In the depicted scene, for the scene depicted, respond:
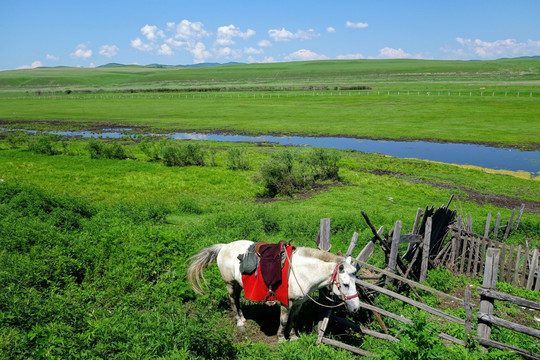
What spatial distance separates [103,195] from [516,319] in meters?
21.2

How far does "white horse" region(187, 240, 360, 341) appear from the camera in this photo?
23.6 ft

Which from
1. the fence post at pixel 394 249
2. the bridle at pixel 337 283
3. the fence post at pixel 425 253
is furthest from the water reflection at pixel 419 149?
the bridle at pixel 337 283

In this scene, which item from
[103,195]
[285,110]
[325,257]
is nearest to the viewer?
[325,257]

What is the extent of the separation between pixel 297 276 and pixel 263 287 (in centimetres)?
81

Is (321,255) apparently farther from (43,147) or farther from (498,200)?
(43,147)

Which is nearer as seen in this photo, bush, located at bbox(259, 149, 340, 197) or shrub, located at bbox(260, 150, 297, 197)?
shrub, located at bbox(260, 150, 297, 197)

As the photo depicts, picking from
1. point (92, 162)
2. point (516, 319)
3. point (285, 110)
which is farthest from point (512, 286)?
point (285, 110)

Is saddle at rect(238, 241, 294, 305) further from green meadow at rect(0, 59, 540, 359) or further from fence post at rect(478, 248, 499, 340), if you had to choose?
fence post at rect(478, 248, 499, 340)

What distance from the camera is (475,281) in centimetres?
1160

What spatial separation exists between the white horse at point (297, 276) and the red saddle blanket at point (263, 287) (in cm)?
10

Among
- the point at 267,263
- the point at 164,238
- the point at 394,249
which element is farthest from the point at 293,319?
the point at 164,238

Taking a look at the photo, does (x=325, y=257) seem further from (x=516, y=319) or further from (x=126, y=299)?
(x=516, y=319)

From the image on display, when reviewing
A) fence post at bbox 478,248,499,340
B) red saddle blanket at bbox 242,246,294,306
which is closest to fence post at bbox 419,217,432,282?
fence post at bbox 478,248,499,340

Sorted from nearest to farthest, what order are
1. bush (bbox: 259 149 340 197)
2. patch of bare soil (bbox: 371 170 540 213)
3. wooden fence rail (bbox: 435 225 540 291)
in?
1. wooden fence rail (bbox: 435 225 540 291)
2. patch of bare soil (bbox: 371 170 540 213)
3. bush (bbox: 259 149 340 197)
